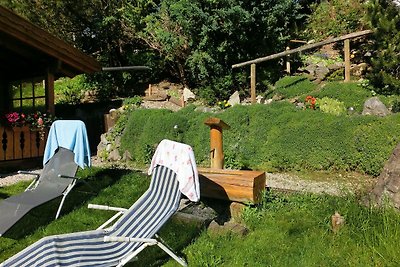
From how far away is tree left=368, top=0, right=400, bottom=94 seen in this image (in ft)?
30.4

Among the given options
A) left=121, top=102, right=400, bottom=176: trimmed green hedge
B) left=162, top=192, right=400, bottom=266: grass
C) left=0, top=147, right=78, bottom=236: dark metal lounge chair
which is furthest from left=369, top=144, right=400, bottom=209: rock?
left=0, top=147, right=78, bottom=236: dark metal lounge chair

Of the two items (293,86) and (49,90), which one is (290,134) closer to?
(293,86)

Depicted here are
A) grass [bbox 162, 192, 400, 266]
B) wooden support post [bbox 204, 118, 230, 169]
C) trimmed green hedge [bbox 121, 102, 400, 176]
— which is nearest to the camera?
grass [bbox 162, 192, 400, 266]

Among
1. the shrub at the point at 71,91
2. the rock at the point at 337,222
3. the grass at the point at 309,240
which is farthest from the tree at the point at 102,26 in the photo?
the rock at the point at 337,222

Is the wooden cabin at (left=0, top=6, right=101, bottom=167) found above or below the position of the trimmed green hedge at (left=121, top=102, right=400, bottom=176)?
above

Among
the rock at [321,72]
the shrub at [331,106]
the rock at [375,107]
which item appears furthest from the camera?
the rock at [321,72]

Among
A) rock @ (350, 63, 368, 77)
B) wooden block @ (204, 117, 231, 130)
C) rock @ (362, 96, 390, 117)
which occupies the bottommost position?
wooden block @ (204, 117, 231, 130)

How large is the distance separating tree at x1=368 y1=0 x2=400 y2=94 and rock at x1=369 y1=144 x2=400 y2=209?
5431mm

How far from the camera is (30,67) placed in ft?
33.6

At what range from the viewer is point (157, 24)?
1362 cm

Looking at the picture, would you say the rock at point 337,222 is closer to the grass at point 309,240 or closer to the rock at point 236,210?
the grass at point 309,240

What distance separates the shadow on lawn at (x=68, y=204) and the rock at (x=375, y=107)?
5.11 m

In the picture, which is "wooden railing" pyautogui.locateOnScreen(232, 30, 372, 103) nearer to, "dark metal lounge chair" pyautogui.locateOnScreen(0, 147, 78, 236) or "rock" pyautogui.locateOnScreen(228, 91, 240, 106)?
"rock" pyautogui.locateOnScreen(228, 91, 240, 106)

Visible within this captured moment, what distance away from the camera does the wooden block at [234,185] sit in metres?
4.79
